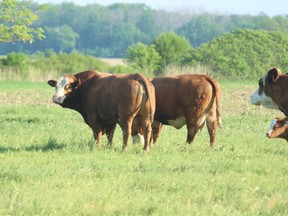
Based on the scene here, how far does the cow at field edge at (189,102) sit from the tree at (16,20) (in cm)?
730

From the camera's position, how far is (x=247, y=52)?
55.9m

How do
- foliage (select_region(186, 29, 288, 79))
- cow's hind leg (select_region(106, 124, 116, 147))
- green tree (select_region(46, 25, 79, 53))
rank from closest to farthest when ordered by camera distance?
cow's hind leg (select_region(106, 124, 116, 147))
foliage (select_region(186, 29, 288, 79))
green tree (select_region(46, 25, 79, 53))

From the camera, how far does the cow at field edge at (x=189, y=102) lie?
47.7ft

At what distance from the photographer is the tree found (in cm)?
2139

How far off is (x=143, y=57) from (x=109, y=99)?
171 ft

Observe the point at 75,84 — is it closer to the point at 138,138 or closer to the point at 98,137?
the point at 98,137

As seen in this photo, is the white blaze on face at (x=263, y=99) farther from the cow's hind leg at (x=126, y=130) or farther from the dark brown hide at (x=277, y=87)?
the cow's hind leg at (x=126, y=130)

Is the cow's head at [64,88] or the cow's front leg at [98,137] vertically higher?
the cow's head at [64,88]

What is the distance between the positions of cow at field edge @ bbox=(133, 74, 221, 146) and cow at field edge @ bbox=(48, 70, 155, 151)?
3.02 ft

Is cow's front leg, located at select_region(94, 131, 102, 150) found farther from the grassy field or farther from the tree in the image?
the tree

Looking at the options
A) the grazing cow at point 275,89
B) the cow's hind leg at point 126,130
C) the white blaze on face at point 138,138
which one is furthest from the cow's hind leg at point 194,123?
the grazing cow at point 275,89

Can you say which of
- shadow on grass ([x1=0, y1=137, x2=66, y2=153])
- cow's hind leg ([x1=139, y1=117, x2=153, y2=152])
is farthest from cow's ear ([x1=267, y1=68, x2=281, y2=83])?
shadow on grass ([x1=0, y1=137, x2=66, y2=153])

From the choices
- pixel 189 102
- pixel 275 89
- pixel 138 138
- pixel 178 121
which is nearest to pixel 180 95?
pixel 189 102

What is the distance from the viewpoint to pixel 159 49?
6725cm
